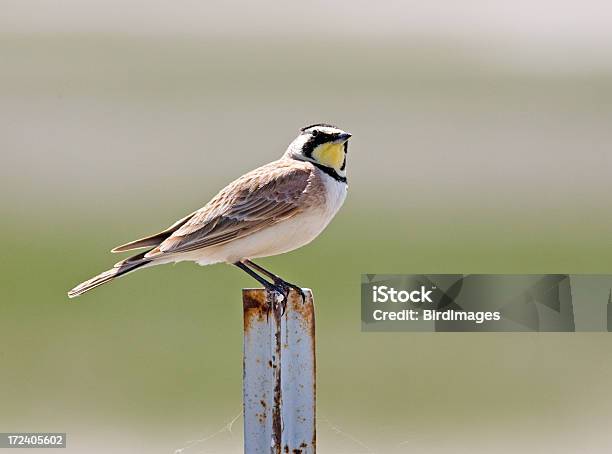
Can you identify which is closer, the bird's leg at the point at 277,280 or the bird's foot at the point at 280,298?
the bird's foot at the point at 280,298

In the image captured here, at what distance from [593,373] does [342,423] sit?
6.45ft

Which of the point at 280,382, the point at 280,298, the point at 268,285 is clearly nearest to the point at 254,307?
the point at 280,298

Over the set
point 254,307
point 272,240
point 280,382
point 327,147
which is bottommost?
point 280,382

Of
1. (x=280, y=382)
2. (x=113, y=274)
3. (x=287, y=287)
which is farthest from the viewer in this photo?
(x=113, y=274)

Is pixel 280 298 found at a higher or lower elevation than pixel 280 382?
higher

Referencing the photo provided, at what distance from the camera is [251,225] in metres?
3.72

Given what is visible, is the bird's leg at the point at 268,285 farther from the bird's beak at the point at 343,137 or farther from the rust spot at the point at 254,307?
the bird's beak at the point at 343,137

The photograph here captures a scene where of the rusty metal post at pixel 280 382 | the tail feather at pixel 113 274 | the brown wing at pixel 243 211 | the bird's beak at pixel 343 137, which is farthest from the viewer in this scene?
the bird's beak at pixel 343 137

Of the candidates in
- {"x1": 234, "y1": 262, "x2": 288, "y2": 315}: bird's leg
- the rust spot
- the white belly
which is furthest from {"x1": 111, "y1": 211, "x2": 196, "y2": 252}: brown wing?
the rust spot

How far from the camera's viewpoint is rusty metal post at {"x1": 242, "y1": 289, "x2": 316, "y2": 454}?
2.94 m

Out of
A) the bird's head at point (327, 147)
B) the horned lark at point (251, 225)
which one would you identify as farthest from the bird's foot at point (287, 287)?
the bird's head at point (327, 147)

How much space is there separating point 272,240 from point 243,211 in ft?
0.45

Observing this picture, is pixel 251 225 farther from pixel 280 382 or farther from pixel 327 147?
pixel 280 382

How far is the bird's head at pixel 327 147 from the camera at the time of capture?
3961mm
